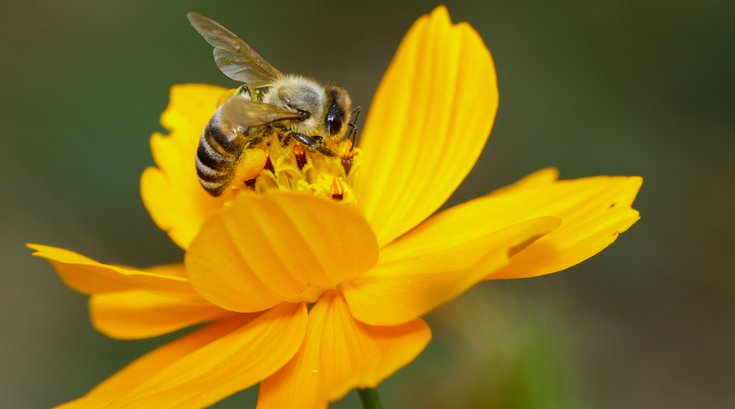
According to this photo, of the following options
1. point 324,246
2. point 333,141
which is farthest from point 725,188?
point 324,246

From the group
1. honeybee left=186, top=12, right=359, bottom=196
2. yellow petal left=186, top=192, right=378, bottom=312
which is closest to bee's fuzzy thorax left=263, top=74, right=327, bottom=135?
honeybee left=186, top=12, right=359, bottom=196

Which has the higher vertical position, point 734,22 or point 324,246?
point 734,22

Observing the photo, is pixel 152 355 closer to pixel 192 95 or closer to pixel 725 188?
pixel 192 95

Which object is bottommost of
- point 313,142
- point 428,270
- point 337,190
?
point 428,270

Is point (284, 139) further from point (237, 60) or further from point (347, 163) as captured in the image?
point (237, 60)

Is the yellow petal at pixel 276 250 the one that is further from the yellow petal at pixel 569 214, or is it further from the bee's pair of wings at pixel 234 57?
the bee's pair of wings at pixel 234 57

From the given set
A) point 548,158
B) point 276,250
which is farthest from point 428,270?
point 548,158

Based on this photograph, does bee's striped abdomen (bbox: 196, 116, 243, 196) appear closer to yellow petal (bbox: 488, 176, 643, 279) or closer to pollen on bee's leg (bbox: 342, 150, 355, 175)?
pollen on bee's leg (bbox: 342, 150, 355, 175)
